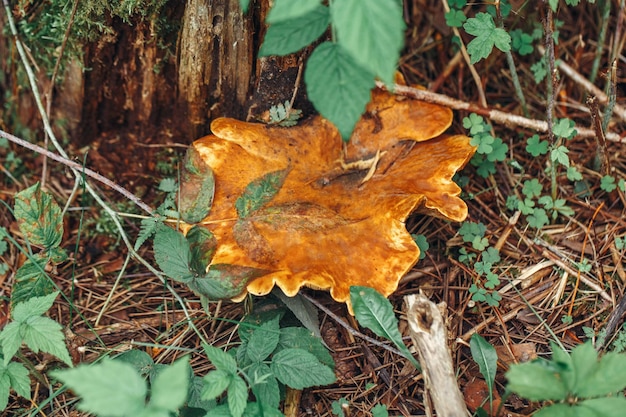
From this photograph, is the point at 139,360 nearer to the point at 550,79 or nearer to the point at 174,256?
the point at 174,256

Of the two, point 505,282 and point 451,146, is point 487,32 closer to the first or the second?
point 451,146

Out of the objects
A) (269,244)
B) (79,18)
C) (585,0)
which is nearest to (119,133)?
(79,18)

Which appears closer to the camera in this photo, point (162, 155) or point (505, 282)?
point (505, 282)

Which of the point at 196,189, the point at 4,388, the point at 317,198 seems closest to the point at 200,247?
the point at 196,189

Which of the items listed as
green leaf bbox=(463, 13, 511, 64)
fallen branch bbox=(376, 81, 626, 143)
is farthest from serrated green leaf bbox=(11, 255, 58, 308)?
green leaf bbox=(463, 13, 511, 64)

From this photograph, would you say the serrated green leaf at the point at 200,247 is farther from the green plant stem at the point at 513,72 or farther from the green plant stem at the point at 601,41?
the green plant stem at the point at 601,41

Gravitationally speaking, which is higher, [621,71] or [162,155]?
[621,71]

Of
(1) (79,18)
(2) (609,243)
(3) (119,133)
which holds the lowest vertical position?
(2) (609,243)
